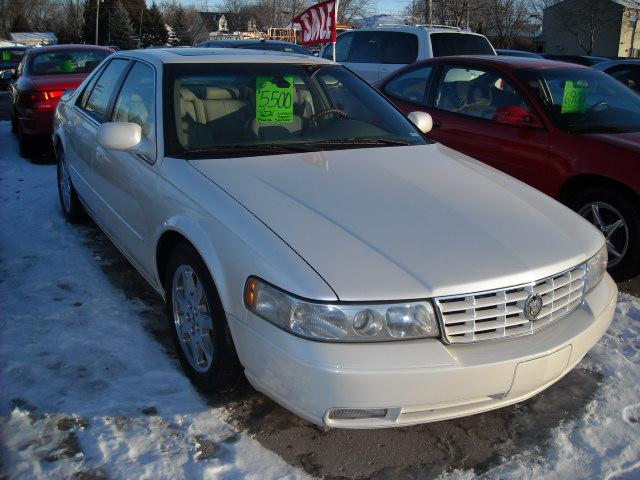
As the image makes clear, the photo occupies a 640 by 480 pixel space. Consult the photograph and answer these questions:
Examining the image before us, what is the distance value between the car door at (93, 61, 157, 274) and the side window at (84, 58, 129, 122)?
226mm

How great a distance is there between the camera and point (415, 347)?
7.70ft

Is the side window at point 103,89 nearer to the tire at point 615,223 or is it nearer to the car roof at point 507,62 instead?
the car roof at point 507,62

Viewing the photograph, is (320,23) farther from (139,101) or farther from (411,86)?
(139,101)

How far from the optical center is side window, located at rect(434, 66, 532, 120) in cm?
543

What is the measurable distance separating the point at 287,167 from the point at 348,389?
1336 mm

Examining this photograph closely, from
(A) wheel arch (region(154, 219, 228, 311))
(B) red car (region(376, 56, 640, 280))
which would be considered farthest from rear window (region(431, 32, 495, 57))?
(A) wheel arch (region(154, 219, 228, 311))

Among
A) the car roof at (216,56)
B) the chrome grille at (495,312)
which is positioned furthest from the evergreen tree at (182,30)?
the chrome grille at (495,312)

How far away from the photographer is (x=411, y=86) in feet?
20.6

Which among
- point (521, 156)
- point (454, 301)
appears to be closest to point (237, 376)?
point (454, 301)

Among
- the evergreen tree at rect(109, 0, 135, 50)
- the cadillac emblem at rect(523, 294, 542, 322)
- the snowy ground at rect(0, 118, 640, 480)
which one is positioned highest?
the evergreen tree at rect(109, 0, 135, 50)

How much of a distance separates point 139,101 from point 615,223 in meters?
3.22

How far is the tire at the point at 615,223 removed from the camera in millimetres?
4445

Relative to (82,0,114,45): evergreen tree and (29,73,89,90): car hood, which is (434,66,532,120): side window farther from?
(82,0,114,45): evergreen tree

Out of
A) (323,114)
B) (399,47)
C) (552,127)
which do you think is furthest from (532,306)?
(399,47)
